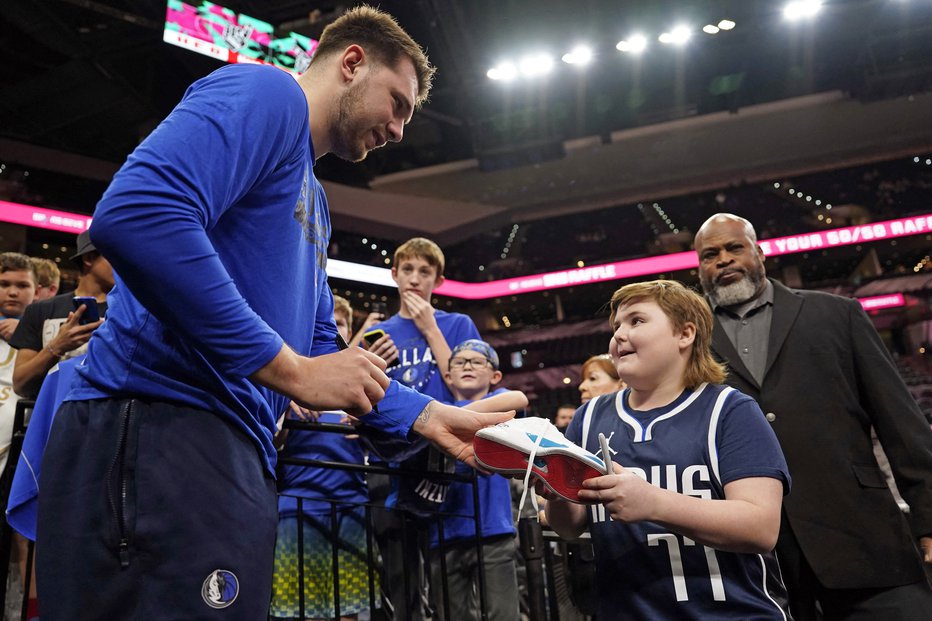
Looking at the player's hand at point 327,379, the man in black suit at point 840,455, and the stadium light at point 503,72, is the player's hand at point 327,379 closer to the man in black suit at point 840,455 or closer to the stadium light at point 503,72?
the man in black suit at point 840,455

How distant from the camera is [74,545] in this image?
104cm

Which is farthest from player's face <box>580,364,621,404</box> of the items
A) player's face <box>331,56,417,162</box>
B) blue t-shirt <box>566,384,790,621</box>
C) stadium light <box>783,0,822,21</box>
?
stadium light <box>783,0,822,21</box>

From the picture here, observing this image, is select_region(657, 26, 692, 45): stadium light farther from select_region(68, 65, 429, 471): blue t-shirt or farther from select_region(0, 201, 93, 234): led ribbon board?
select_region(68, 65, 429, 471): blue t-shirt

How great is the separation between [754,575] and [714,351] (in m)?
1.09

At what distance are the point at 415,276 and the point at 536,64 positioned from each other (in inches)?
308

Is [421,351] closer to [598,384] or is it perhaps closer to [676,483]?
[598,384]

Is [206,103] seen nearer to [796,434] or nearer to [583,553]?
[583,553]

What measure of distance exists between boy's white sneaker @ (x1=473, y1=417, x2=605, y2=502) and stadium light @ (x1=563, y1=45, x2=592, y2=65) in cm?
986

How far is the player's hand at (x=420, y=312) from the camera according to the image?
11.6 ft

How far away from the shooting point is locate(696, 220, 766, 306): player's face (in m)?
2.79

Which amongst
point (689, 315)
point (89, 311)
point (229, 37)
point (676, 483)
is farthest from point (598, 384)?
point (229, 37)

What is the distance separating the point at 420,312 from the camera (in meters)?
3.56

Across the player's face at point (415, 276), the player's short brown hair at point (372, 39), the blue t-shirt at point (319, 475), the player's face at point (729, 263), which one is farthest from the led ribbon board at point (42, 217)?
the player's short brown hair at point (372, 39)

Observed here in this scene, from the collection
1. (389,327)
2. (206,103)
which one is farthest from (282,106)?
(389,327)
